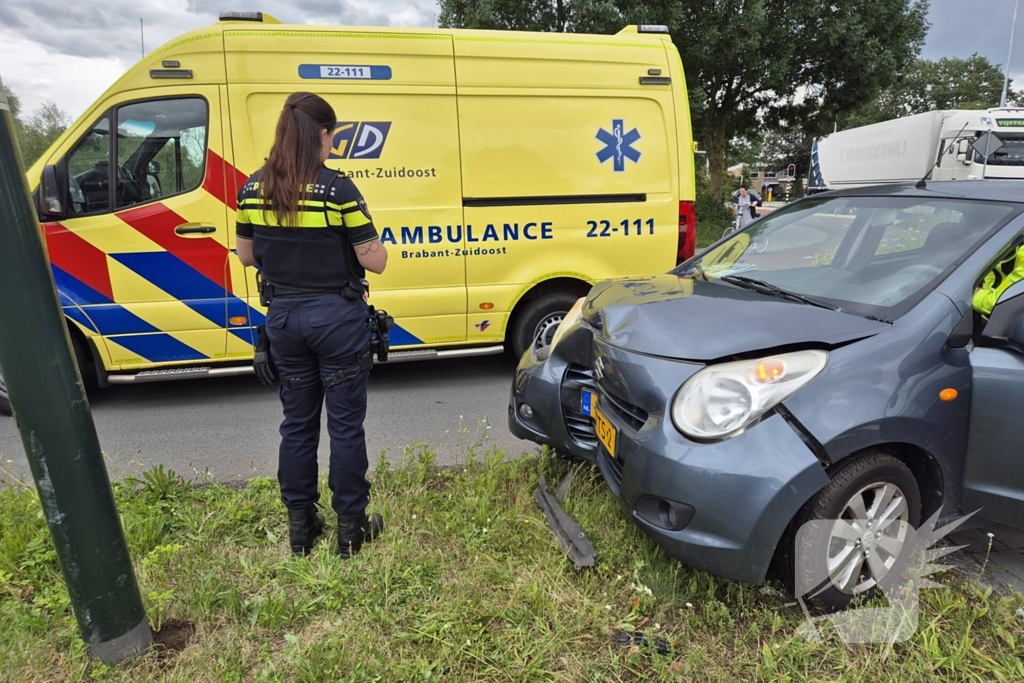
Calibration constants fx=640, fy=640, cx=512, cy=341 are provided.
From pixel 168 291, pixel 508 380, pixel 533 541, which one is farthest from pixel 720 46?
pixel 533 541

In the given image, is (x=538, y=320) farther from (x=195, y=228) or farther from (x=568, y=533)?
(x=568, y=533)

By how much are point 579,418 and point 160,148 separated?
11.4 ft

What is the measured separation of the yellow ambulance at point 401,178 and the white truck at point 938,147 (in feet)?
29.3

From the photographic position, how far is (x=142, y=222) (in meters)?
4.30

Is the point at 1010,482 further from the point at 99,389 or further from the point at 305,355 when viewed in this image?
the point at 99,389

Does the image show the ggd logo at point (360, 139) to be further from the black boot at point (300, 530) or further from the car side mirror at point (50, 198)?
the black boot at point (300, 530)

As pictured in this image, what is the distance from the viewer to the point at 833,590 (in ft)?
7.27

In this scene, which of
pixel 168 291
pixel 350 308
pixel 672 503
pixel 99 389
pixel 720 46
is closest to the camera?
pixel 672 503

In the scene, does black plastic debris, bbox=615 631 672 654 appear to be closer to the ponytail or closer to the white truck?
the ponytail

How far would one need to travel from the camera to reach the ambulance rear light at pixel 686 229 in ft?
17.1

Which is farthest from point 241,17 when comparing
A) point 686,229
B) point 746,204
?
point 746,204

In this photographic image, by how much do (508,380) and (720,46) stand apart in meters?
11.3

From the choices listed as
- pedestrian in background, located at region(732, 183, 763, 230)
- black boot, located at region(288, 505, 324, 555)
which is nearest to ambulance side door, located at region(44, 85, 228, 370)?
black boot, located at region(288, 505, 324, 555)

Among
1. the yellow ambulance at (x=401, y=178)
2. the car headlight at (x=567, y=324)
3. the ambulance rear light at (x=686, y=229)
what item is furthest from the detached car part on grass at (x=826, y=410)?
the ambulance rear light at (x=686, y=229)
